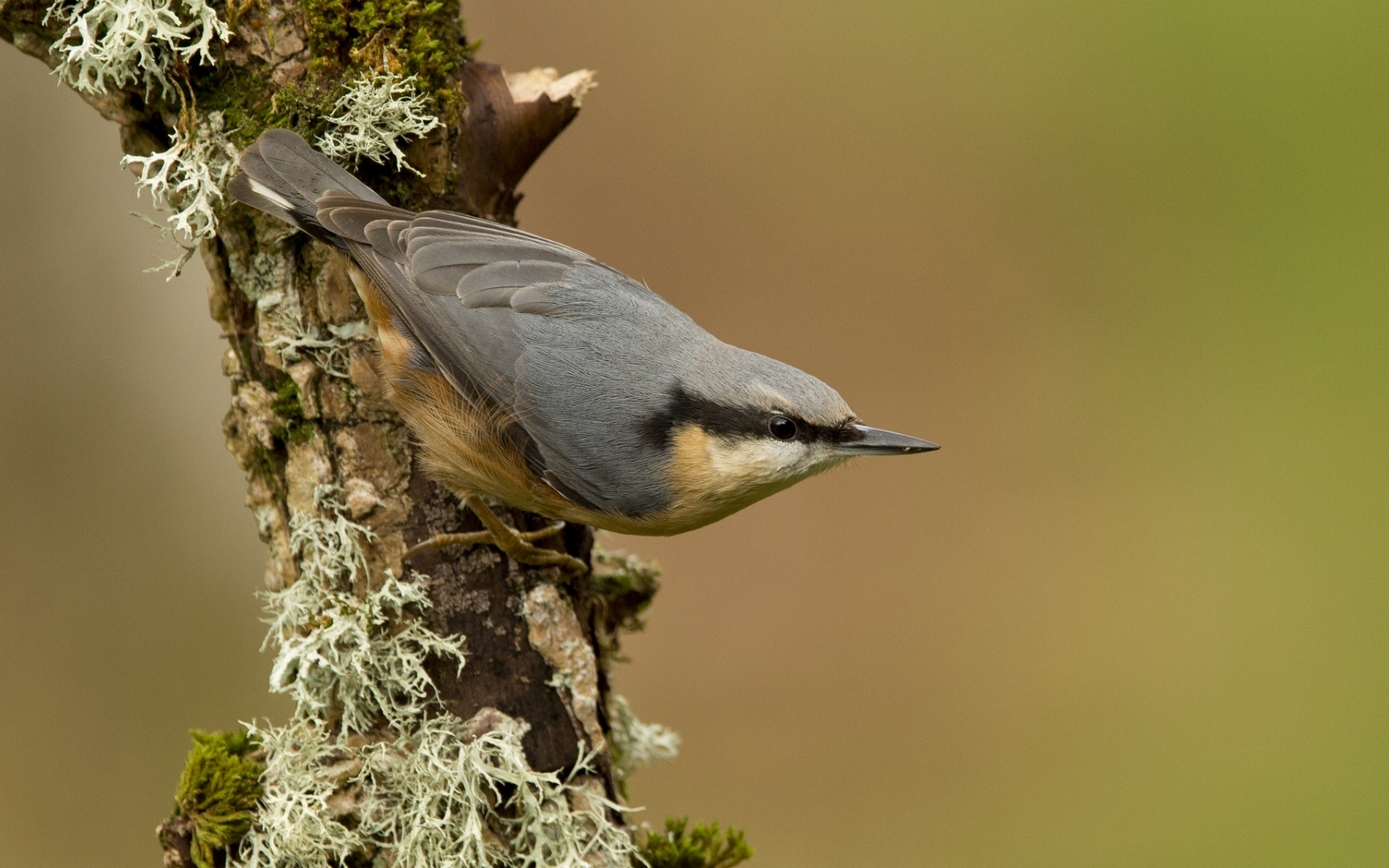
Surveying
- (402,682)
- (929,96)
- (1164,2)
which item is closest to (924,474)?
(929,96)

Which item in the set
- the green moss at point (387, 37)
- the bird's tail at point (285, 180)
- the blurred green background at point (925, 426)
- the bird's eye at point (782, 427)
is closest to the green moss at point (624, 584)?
the bird's eye at point (782, 427)

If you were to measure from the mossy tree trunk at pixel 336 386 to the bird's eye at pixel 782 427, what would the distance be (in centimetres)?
61

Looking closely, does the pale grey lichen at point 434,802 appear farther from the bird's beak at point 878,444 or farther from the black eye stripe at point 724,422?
the bird's beak at point 878,444

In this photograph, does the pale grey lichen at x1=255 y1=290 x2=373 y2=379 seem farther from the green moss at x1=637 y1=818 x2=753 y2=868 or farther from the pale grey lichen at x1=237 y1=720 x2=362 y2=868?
the green moss at x1=637 y1=818 x2=753 y2=868

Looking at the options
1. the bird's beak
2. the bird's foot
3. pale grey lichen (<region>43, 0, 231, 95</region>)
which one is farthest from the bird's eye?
pale grey lichen (<region>43, 0, 231, 95</region>)

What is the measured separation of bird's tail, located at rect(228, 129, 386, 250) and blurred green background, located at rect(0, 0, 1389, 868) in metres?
1.86

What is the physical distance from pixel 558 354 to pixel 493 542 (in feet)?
1.46

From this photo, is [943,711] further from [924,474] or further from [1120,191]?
[1120,191]

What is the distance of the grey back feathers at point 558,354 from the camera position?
98.7 inches

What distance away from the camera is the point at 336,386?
2.50 m

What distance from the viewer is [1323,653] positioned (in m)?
4.90

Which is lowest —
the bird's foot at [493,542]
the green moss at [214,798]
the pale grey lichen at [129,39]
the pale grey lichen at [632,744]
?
the green moss at [214,798]

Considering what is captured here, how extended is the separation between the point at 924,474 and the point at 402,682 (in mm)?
3709

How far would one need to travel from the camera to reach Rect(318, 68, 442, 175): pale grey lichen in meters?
2.43
